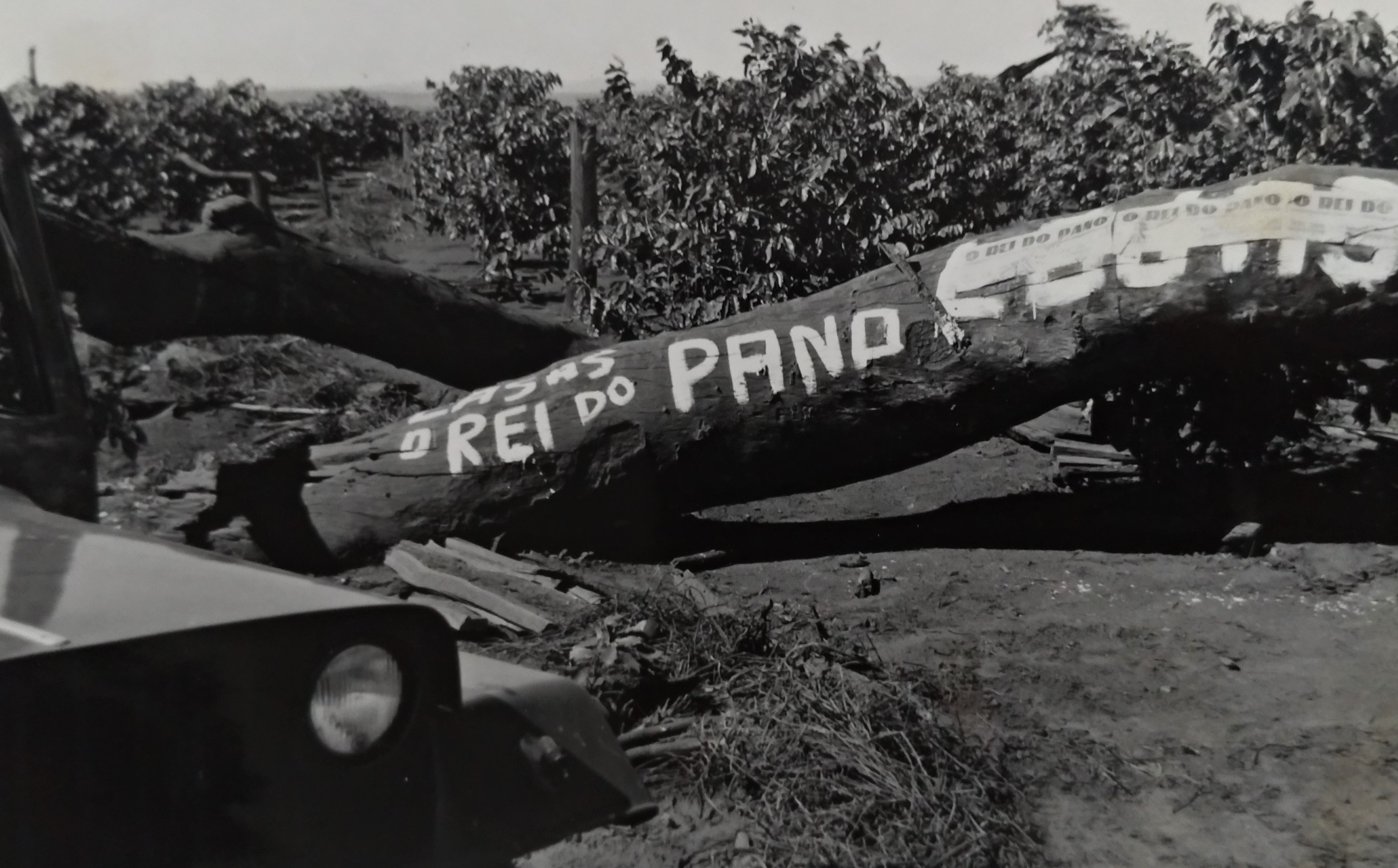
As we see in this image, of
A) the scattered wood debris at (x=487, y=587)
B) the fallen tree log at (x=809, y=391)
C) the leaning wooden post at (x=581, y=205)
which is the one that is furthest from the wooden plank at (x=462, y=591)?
the leaning wooden post at (x=581, y=205)

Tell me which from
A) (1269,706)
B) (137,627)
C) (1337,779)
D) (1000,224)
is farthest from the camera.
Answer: (1000,224)

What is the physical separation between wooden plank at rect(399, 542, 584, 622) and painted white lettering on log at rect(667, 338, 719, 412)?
1098mm

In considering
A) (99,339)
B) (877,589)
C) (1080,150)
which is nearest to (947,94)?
(1080,150)

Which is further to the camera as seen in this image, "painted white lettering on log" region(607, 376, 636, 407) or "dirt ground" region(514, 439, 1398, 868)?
"painted white lettering on log" region(607, 376, 636, 407)

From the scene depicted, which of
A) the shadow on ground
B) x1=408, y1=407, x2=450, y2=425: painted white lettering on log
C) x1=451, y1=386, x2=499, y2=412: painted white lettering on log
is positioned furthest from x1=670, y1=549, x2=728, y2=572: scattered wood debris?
x1=408, y1=407, x2=450, y2=425: painted white lettering on log

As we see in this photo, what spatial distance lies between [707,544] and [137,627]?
319 centimetres

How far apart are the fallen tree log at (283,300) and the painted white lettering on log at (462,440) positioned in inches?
36.2

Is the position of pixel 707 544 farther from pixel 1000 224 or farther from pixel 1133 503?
pixel 1000 224

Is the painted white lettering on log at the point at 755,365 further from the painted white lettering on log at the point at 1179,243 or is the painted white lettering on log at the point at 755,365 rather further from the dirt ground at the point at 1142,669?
the painted white lettering on log at the point at 1179,243

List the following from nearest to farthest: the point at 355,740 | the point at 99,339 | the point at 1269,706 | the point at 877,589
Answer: the point at 355,740
the point at 1269,706
the point at 877,589
the point at 99,339

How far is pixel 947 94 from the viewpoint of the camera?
5.07 meters

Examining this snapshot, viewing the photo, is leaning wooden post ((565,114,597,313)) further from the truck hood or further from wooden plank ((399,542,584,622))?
the truck hood

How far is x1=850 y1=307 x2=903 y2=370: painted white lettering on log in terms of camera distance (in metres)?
4.42

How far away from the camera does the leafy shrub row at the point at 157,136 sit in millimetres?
3771
